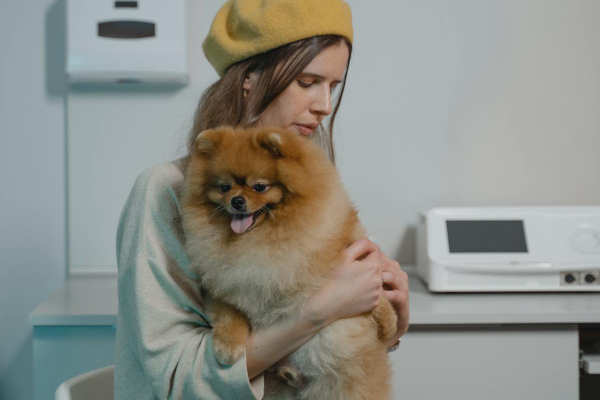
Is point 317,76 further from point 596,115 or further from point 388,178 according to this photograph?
point 596,115

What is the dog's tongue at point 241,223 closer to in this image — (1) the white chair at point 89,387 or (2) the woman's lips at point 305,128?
(2) the woman's lips at point 305,128

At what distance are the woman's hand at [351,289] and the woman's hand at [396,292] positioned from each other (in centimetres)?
13

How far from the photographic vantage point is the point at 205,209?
1.04m

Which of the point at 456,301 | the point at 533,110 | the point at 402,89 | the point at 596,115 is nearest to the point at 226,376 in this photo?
the point at 456,301

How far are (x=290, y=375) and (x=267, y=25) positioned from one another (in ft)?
2.22

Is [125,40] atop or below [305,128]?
atop

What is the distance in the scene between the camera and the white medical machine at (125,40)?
7.04ft

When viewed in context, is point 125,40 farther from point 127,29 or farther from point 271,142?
point 271,142

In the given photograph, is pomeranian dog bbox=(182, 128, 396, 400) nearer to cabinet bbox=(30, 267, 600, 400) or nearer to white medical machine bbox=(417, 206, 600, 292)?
cabinet bbox=(30, 267, 600, 400)

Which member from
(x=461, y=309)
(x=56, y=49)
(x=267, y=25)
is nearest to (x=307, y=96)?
(x=267, y=25)

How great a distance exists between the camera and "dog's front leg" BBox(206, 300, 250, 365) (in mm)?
1004

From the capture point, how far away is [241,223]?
0.99 m

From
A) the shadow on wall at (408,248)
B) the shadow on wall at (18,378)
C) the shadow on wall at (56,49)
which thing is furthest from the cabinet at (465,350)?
the shadow on wall at (56,49)

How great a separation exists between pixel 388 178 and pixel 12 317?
1.60 metres
